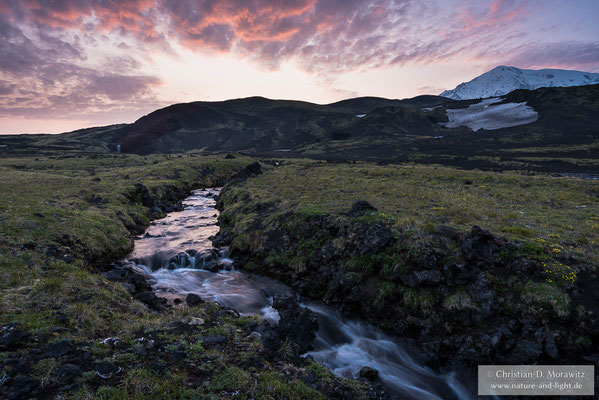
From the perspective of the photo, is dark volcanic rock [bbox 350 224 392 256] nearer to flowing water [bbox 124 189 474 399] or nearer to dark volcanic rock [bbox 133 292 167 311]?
flowing water [bbox 124 189 474 399]

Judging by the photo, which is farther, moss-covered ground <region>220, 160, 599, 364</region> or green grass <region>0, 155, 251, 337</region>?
moss-covered ground <region>220, 160, 599, 364</region>

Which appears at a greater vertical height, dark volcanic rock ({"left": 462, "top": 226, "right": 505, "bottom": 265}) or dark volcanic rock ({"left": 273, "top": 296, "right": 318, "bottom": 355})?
dark volcanic rock ({"left": 462, "top": 226, "right": 505, "bottom": 265})

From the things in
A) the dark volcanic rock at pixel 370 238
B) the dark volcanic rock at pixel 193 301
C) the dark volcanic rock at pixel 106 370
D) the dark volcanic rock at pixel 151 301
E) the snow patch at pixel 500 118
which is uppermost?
the snow patch at pixel 500 118

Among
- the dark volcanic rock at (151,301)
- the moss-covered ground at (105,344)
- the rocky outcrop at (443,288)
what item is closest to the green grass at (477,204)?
the rocky outcrop at (443,288)

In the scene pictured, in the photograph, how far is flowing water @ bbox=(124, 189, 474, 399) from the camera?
12289 mm

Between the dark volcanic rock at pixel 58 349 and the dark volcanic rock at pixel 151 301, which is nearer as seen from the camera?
the dark volcanic rock at pixel 58 349

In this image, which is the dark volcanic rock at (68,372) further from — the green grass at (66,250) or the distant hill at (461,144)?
the distant hill at (461,144)

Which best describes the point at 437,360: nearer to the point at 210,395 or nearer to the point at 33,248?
the point at 210,395

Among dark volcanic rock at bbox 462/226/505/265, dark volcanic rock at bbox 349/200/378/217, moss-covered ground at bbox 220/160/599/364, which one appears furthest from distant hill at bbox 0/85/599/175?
dark volcanic rock at bbox 462/226/505/265

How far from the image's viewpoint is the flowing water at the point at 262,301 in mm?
12289

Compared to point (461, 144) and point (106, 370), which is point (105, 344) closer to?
point (106, 370)

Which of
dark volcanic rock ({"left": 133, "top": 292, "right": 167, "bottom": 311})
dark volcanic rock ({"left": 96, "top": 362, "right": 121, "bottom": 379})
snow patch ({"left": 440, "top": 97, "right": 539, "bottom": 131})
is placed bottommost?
dark volcanic rock ({"left": 133, "top": 292, "right": 167, "bottom": 311})

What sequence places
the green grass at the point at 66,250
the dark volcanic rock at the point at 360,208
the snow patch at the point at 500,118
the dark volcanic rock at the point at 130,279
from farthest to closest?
the snow patch at the point at 500,118 < the dark volcanic rock at the point at 360,208 < the dark volcanic rock at the point at 130,279 < the green grass at the point at 66,250

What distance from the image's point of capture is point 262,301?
17766 millimetres
